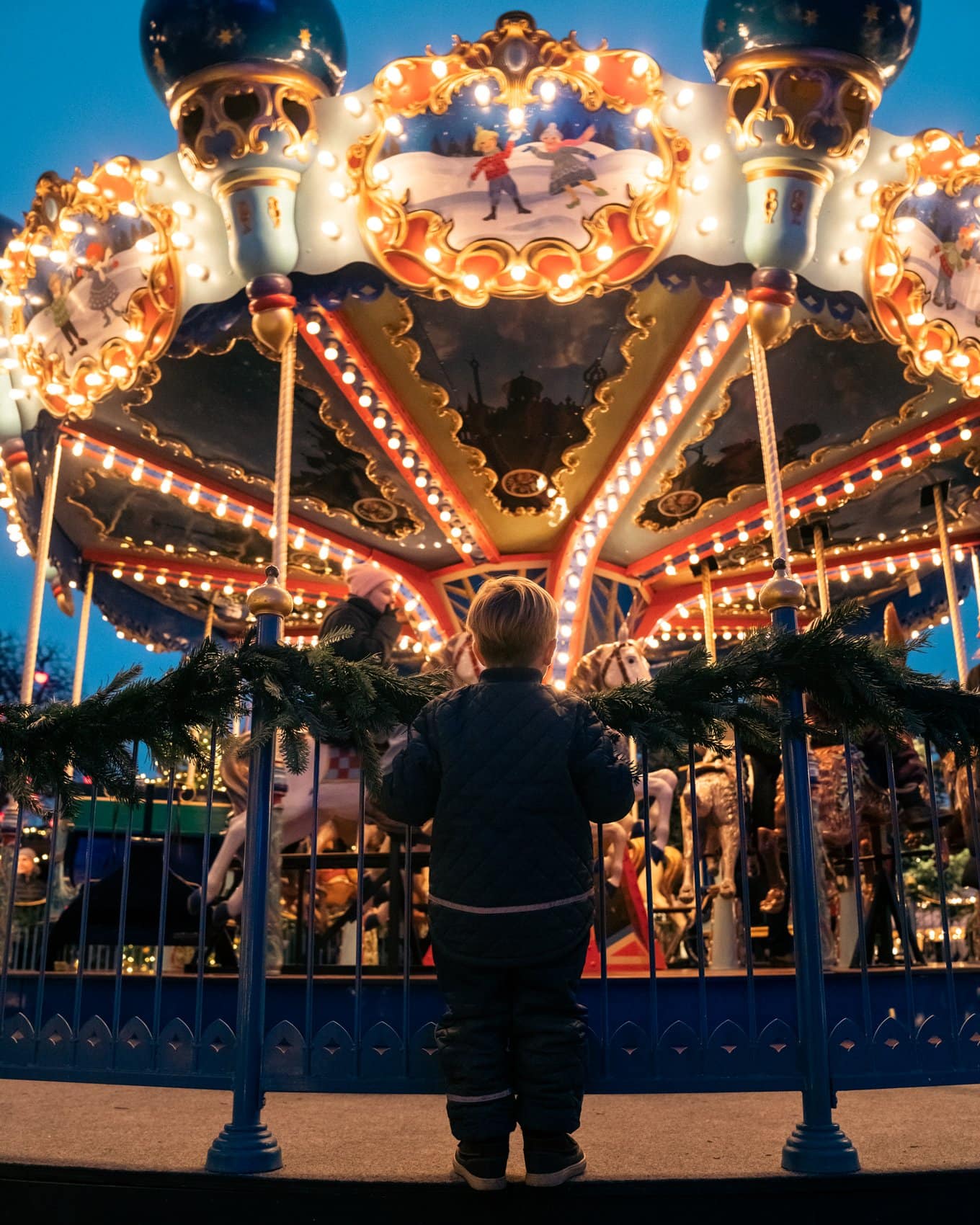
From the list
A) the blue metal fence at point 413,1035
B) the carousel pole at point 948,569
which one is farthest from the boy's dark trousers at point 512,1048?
the carousel pole at point 948,569

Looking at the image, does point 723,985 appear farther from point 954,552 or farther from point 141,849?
point 954,552

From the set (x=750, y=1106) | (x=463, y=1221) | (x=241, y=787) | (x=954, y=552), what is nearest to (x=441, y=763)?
(x=463, y=1221)

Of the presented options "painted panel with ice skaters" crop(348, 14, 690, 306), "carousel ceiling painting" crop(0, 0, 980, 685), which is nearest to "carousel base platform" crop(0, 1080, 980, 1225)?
"carousel ceiling painting" crop(0, 0, 980, 685)

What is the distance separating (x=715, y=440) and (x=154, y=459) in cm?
431

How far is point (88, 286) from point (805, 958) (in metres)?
5.67

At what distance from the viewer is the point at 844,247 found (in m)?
6.17

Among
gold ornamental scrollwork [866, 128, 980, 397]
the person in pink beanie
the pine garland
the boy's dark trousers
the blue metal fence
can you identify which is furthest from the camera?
the person in pink beanie

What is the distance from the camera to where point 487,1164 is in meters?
2.60

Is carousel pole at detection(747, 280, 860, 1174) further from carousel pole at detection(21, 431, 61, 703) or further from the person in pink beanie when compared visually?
Answer: carousel pole at detection(21, 431, 61, 703)

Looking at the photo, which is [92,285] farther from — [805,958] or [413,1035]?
[805,958]

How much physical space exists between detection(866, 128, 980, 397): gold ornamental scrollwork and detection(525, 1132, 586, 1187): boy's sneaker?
512cm

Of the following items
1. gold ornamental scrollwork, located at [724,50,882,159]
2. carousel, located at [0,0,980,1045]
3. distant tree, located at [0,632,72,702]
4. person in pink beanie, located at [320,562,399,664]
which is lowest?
person in pink beanie, located at [320,562,399,664]

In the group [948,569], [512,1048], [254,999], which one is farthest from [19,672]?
[512,1048]

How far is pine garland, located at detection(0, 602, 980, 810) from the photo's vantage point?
3.23 metres
